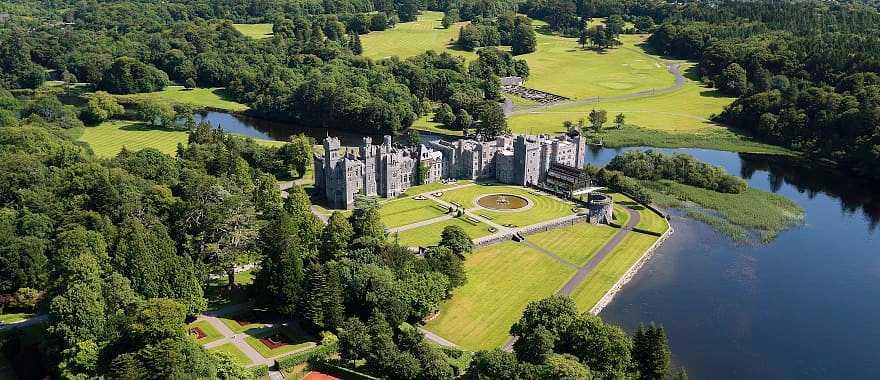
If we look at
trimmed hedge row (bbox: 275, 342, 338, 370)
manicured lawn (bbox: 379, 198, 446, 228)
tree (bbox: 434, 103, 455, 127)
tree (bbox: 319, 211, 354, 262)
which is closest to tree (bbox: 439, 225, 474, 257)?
tree (bbox: 319, 211, 354, 262)

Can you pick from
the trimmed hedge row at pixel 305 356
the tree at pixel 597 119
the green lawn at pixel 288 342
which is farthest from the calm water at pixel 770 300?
the tree at pixel 597 119

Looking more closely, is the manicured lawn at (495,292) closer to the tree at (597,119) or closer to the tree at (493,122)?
the tree at (493,122)

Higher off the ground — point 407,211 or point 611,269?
point 407,211

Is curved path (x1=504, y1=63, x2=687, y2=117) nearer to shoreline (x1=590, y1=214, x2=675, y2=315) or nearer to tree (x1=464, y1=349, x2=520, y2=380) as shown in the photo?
shoreline (x1=590, y1=214, x2=675, y2=315)

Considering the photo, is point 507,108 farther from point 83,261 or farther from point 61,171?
point 83,261

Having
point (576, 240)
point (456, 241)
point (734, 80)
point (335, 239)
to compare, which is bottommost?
point (576, 240)

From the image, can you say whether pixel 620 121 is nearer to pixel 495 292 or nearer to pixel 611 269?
pixel 611 269

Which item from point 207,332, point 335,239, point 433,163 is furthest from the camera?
point 433,163

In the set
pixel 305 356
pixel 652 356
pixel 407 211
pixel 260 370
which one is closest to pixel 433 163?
pixel 407 211
